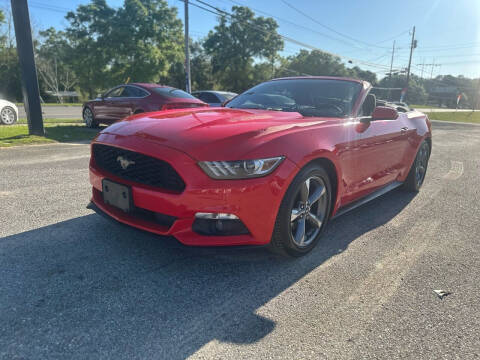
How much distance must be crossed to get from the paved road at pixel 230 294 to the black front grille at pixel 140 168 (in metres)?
0.37

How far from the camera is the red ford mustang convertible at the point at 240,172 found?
86.7 inches

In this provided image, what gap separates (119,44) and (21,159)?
2133cm

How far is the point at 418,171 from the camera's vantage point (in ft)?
16.2

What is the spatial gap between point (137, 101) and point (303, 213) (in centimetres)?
748

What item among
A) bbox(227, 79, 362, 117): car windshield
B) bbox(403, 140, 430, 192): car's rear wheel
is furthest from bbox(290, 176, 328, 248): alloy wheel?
bbox(403, 140, 430, 192): car's rear wheel

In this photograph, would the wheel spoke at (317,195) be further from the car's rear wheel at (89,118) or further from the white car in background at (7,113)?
the white car in background at (7,113)

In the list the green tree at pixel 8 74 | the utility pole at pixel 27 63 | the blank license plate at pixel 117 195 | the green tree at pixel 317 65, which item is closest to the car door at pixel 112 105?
the utility pole at pixel 27 63

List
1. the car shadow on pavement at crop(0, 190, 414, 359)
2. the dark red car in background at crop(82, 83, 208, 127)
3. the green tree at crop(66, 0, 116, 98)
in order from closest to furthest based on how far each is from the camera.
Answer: the car shadow on pavement at crop(0, 190, 414, 359) → the dark red car in background at crop(82, 83, 208, 127) → the green tree at crop(66, 0, 116, 98)

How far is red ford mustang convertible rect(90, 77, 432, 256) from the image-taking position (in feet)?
7.23

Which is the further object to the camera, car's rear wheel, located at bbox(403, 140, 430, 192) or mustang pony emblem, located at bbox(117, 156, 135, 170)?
car's rear wheel, located at bbox(403, 140, 430, 192)

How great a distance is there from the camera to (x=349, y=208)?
129 inches

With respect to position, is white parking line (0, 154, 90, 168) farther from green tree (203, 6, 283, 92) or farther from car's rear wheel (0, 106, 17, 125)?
green tree (203, 6, 283, 92)

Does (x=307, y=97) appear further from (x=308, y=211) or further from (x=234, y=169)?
(x=234, y=169)

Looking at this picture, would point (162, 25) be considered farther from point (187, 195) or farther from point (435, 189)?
point (187, 195)
